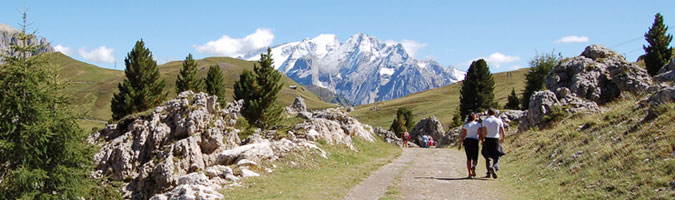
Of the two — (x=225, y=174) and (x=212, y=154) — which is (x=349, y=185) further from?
(x=212, y=154)

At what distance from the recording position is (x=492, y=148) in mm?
18781

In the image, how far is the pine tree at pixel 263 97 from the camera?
2207 inches

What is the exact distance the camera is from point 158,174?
2908 centimetres

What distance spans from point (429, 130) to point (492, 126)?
63.5 m

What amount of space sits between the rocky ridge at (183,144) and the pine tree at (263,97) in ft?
49.3

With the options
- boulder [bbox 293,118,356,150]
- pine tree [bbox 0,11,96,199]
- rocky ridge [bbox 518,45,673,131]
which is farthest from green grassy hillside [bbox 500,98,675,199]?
pine tree [bbox 0,11,96,199]

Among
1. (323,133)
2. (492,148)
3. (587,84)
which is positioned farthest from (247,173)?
(587,84)

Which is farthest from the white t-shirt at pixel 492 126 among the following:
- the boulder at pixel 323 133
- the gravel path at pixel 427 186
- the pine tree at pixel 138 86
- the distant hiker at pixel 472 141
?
the pine tree at pixel 138 86

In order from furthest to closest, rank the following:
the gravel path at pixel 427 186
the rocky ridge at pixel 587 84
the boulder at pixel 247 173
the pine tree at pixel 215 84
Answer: the pine tree at pixel 215 84
the rocky ridge at pixel 587 84
the boulder at pixel 247 173
the gravel path at pixel 427 186

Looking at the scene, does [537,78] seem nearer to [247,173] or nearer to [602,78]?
[602,78]

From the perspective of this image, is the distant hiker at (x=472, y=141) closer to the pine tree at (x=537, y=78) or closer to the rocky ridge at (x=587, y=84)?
the rocky ridge at (x=587, y=84)

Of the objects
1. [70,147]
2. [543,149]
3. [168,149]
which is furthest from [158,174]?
[543,149]

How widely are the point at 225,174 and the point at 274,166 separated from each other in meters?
3.32

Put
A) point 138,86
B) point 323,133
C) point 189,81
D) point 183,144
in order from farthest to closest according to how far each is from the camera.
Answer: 1. point 189,81
2. point 138,86
3. point 323,133
4. point 183,144
